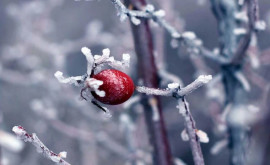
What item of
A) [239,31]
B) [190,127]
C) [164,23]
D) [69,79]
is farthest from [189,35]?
[69,79]

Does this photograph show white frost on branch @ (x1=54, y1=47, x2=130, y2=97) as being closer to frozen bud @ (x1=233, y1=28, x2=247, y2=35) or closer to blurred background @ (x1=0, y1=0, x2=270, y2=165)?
frozen bud @ (x1=233, y1=28, x2=247, y2=35)

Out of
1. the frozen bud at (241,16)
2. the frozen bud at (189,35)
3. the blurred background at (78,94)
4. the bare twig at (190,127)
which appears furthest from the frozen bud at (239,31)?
the bare twig at (190,127)

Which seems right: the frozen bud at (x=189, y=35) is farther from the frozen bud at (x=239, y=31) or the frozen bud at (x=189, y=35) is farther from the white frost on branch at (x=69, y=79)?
the white frost on branch at (x=69, y=79)

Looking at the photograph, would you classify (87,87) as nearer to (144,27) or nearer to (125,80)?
(125,80)

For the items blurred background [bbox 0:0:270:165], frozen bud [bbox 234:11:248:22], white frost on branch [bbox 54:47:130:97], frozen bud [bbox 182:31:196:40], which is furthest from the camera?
blurred background [bbox 0:0:270:165]

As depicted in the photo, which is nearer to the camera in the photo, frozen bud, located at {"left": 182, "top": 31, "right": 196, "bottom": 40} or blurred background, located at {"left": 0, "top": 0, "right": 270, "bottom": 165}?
frozen bud, located at {"left": 182, "top": 31, "right": 196, "bottom": 40}

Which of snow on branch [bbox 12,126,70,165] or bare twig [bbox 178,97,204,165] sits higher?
bare twig [bbox 178,97,204,165]

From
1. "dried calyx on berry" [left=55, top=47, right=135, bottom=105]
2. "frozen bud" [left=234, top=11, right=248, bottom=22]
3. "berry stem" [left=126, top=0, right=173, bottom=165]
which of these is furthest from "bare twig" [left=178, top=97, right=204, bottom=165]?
"frozen bud" [left=234, top=11, right=248, bottom=22]

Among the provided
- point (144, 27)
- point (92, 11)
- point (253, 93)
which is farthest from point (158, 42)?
point (92, 11)
